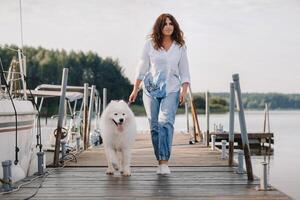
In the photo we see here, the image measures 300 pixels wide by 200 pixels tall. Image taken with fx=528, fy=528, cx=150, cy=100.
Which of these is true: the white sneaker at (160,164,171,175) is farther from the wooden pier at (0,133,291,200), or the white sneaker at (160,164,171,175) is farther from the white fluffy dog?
the white fluffy dog

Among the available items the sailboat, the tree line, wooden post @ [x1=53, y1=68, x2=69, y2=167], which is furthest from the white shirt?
the tree line

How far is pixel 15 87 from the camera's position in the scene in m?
9.13

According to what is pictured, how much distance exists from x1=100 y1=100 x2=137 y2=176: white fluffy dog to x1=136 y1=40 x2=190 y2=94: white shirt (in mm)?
526

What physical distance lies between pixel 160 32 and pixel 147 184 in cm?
192

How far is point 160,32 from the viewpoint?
6531 millimetres

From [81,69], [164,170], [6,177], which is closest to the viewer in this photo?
[6,177]

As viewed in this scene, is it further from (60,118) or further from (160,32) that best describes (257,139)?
(160,32)

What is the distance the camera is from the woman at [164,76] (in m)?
6.51

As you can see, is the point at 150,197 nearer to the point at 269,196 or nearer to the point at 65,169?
the point at 269,196

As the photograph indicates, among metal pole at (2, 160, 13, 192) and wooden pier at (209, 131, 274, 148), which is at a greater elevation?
metal pole at (2, 160, 13, 192)

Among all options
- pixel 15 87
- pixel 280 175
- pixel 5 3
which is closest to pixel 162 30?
pixel 15 87

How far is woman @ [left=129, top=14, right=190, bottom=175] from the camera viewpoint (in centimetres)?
651

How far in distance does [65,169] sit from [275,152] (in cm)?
1902

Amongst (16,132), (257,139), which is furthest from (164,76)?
(257,139)
